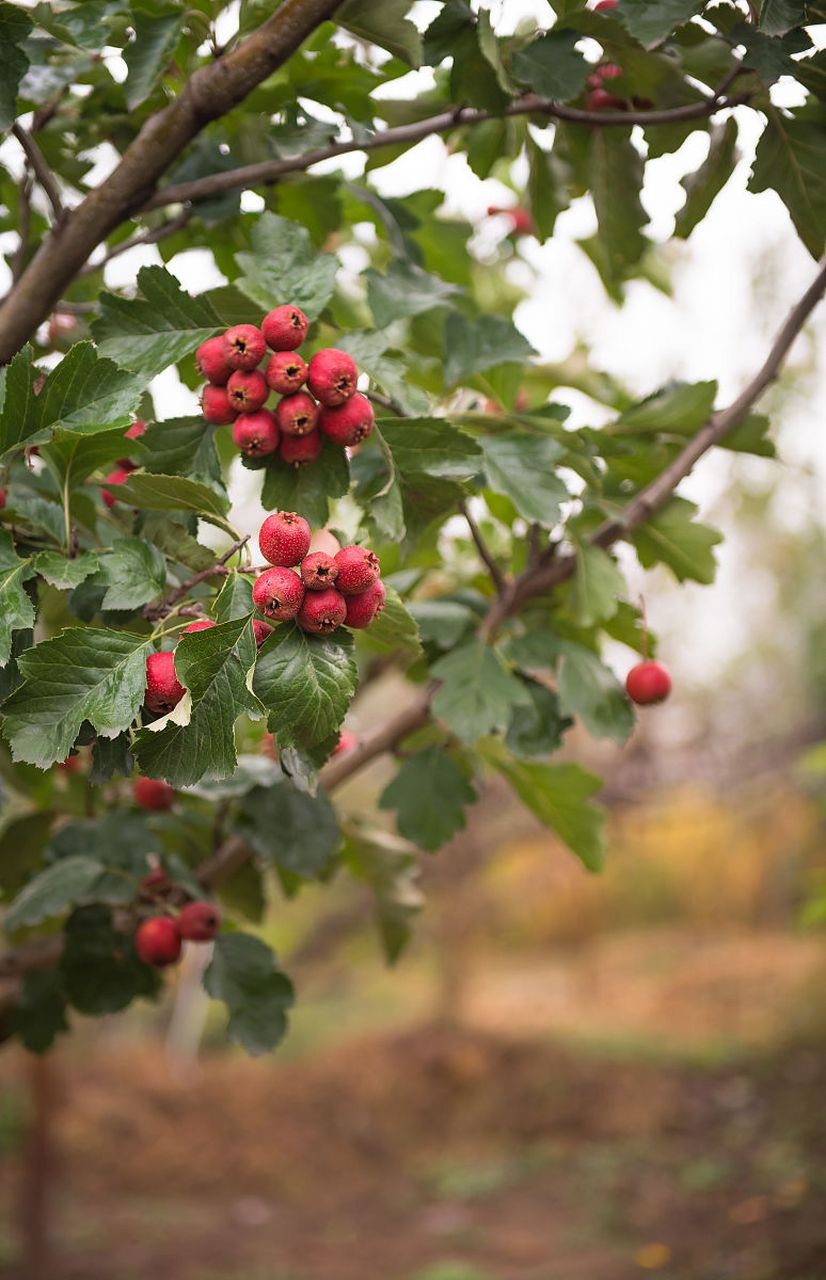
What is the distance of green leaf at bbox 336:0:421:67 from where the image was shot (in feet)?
2.48

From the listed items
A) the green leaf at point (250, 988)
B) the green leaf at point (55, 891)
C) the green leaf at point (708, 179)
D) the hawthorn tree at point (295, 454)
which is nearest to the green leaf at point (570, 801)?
the hawthorn tree at point (295, 454)

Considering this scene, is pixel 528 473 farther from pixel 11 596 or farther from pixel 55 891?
pixel 55 891

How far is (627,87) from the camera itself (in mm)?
865

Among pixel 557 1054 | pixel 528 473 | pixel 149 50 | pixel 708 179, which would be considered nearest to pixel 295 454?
pixel 528 473

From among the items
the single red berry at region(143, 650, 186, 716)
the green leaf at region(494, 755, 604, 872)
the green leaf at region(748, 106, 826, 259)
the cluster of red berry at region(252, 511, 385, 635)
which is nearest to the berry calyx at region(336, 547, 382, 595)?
the cluster of red berry at region(252, 511, 385, 635)

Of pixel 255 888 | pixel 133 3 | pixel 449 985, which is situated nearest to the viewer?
pixel 133 3

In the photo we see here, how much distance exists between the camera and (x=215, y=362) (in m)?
0.66

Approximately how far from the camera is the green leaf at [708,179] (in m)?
0.87

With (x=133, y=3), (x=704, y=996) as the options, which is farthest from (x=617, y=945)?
(x=133, y=3)

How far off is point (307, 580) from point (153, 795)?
0.57 meters

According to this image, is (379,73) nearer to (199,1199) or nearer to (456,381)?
(456,381)

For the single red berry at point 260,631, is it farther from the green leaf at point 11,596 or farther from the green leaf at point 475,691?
the green leaf at point 475,691

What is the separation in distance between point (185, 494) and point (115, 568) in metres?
0.07

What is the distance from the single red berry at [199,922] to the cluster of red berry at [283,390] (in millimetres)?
498
